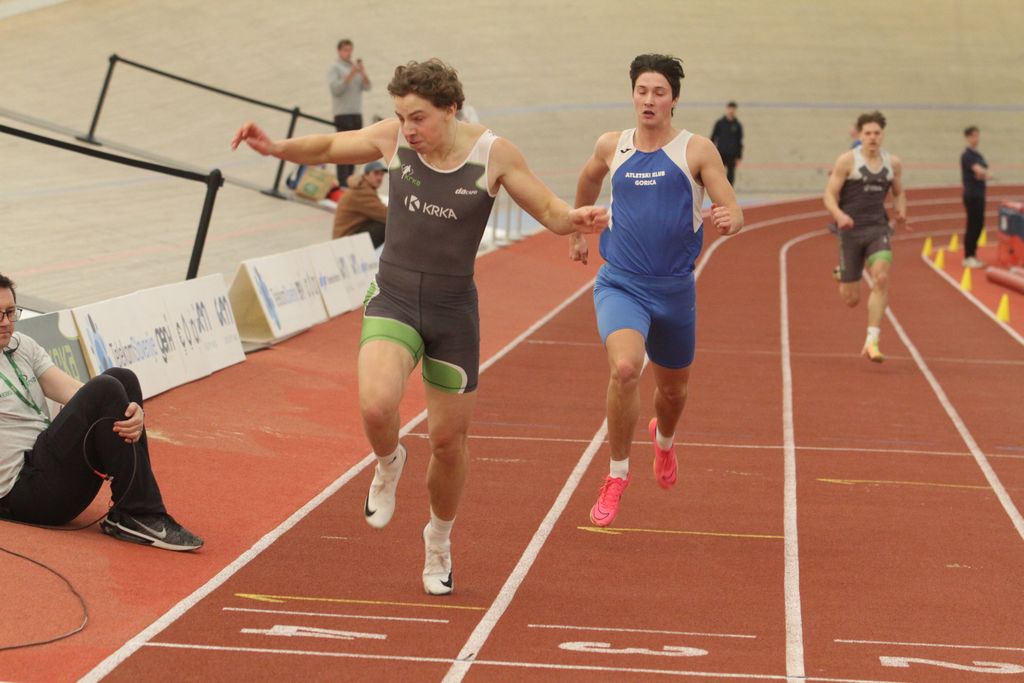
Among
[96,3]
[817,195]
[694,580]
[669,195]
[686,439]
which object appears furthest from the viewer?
[96,3]

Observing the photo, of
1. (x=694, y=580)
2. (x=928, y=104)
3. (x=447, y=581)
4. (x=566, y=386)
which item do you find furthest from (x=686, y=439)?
(x=928, y=104)

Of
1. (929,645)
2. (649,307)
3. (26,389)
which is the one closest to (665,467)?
(649,307)

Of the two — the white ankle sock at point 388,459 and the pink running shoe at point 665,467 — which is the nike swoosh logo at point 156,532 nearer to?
the white ankle sock at point 388,459

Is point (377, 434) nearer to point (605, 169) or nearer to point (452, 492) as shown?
point (452, 492)

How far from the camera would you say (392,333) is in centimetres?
646

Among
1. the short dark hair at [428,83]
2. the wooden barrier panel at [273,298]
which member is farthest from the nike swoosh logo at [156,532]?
the wooden barrier panel at [273,298]

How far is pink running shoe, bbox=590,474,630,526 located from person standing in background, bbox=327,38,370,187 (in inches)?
631

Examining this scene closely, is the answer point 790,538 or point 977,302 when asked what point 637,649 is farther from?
point 977,302

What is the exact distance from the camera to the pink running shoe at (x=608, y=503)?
7.71 meters

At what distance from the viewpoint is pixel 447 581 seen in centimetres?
682

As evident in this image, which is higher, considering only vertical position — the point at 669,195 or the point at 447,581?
the point at 669,195

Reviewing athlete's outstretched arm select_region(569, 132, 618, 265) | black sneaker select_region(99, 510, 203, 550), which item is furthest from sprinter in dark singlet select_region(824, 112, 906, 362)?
black sneaker select_region(99, 510, 203, 550)

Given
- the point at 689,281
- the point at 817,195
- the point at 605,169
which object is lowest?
the point at 817,195

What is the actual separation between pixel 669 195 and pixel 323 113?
2846 cm
